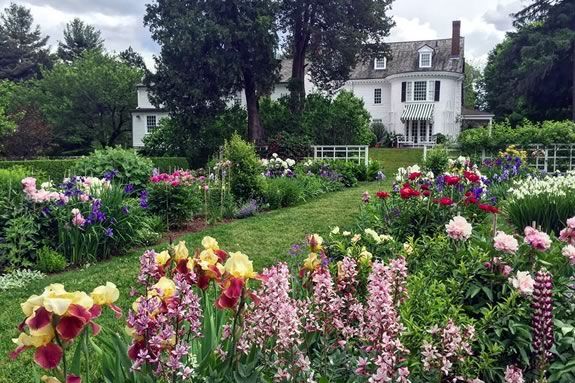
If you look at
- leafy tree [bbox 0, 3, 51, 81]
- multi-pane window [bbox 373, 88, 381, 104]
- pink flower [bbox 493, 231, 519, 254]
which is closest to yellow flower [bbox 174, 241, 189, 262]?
pink flower [bbox 493, 231, 519, 254]

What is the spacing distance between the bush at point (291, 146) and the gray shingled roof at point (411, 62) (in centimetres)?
1602

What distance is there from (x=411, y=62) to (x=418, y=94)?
2.81 metres

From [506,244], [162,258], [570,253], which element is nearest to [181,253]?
[162,258]

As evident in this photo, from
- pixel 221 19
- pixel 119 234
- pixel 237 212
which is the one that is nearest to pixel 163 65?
pixel 221 19

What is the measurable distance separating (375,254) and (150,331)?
9.07 feet

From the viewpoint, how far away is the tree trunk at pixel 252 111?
22192 mm

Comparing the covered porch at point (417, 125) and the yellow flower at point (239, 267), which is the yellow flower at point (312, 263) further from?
the covered porch at point (417, 125)

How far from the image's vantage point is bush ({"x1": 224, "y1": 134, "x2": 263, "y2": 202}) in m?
11.0

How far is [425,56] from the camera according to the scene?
36.7m

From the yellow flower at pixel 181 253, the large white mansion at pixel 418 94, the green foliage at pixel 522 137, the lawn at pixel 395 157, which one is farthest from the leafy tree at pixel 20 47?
→ the yellow flower at pixel 181 253

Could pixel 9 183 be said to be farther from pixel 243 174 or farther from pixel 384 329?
pixel 384 329

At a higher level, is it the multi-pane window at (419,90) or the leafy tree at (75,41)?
the leafy tree at (75,41)

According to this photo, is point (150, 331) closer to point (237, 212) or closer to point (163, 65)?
point (237, 212)

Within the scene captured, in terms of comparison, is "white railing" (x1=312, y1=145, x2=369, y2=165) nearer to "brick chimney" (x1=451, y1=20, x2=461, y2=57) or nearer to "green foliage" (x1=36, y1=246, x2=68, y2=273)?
"green foliage" (x1=36, y1=246, x2=68, y2=273)
